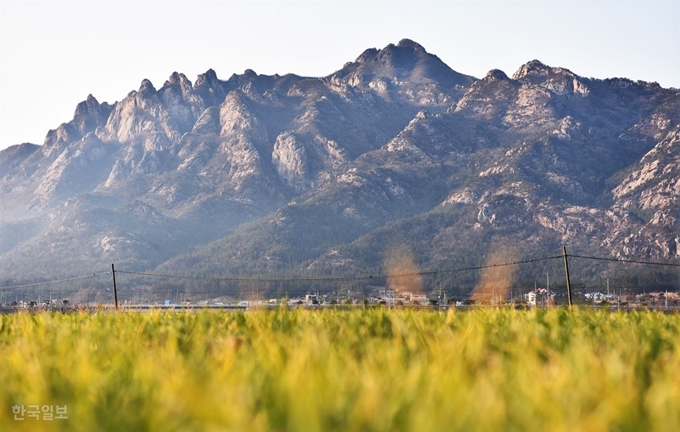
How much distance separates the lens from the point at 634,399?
482 cm

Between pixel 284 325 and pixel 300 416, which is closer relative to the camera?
pixel 300 416

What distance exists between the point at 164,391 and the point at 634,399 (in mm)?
2869

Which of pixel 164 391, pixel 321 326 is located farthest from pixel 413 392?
pixel 321 326

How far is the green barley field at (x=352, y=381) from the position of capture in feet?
14.3

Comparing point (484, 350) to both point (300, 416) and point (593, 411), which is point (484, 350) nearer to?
point (593, 411)

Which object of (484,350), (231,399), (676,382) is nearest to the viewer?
(231,399)

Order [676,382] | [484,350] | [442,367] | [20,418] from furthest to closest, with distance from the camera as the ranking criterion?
[484,350]
[442,367]
[676,382]
[20,418]

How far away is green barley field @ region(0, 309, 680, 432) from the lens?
171 inches

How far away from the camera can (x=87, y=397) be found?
Result: 565cm

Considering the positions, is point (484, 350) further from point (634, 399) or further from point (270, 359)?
point (634, 399)

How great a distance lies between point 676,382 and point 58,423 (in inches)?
154

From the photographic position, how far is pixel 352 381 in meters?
5.47

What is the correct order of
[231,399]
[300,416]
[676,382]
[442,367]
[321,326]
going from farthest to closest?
[321,326] → [442,367] → [676,382] → [231,399] → [300,416]

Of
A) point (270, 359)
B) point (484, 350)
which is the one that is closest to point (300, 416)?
point (270, 359)
